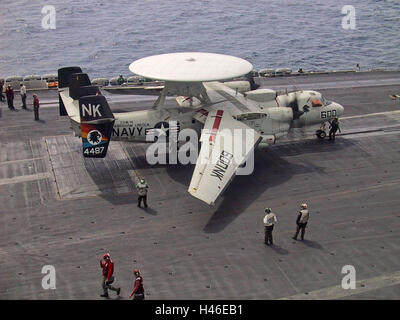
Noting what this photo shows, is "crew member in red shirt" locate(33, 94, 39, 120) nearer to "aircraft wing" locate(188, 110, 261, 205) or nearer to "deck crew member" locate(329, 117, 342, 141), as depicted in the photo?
"aircraft wing" locate(188, 110, 261, 205)

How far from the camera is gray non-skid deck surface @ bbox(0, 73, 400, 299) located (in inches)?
1085

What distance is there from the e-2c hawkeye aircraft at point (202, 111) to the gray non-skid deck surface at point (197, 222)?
2426 mm

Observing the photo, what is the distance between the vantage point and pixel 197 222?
109 ft

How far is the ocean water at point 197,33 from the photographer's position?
9262 centimetres

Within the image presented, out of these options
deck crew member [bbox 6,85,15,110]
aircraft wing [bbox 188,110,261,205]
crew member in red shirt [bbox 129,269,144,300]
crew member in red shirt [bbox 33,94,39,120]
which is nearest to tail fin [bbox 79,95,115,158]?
aircraft wing [bbox 188,110,261,205]

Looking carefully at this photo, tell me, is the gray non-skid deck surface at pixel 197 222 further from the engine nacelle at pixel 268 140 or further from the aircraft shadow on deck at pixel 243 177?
the engine nacelle at pixel 268 140

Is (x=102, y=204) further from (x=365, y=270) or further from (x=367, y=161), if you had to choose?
(x=367, y=161)

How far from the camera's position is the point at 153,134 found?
40188 millimetres

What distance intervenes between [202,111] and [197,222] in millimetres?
10894

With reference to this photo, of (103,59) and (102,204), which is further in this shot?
(103,59)

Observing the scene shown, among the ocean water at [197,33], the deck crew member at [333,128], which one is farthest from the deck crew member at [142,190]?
the ocean water at [197,33]

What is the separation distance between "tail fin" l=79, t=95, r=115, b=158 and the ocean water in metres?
50.2
